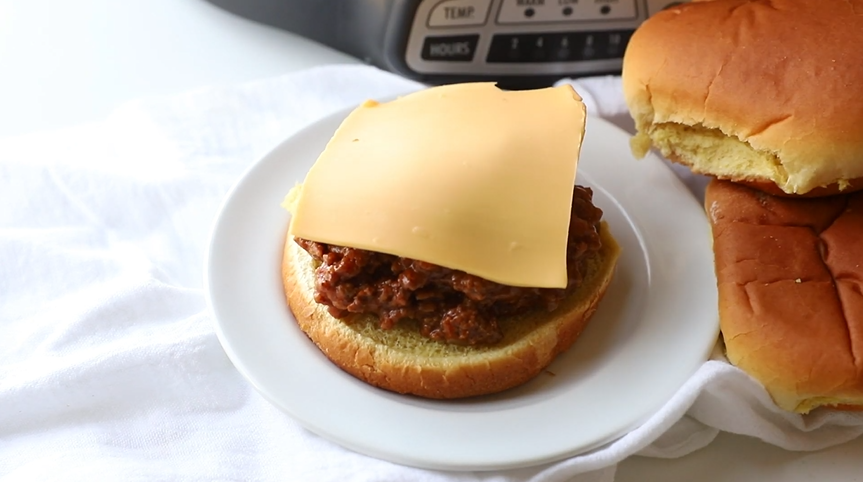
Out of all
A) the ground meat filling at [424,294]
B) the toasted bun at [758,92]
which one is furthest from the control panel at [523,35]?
the ground meat filling at [424,294]

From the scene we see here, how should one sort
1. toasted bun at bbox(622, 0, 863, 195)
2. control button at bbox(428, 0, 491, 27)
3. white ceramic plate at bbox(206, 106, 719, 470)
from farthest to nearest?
control button at bbox(428, 0, 491, 27), toasted bun at bbox(622, 0, 863, 195), white ceramic plate at bbox(206, 106, 719, 470)

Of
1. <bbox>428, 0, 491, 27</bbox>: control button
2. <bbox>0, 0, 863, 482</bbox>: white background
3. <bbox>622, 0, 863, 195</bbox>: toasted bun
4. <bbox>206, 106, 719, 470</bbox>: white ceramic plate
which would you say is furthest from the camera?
<bbox>0, 0, 863, 482</bbox>: white background

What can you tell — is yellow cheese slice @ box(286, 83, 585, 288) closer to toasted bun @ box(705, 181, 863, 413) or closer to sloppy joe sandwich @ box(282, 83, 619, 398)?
sloppy joe sandwich @ box(282, 83, 619, 398)

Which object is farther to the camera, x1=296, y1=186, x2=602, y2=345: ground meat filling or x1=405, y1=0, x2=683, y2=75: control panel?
x1=405, y1=0, x2=683, y2=75: control panel

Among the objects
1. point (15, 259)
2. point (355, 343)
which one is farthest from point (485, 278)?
point (15, 259)

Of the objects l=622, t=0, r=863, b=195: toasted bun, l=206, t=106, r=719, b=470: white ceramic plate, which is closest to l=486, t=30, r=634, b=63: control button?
l=622, t=0, r=863, b=195: toasted bun

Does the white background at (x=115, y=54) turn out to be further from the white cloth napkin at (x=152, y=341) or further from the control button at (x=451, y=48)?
the control button at (x=451, y=48)
